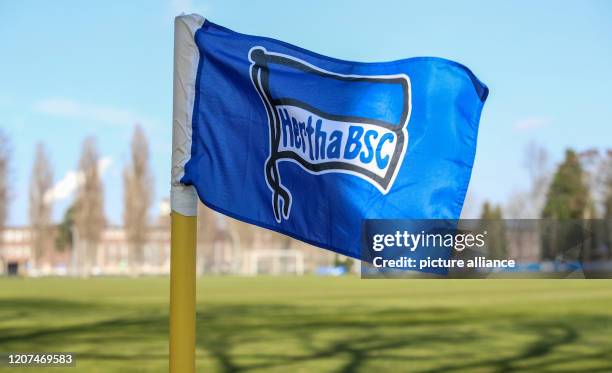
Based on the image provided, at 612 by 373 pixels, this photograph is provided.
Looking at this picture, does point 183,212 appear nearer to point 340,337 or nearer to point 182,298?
point 182,298

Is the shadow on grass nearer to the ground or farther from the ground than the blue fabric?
nearer to the ground

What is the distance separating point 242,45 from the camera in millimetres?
4559

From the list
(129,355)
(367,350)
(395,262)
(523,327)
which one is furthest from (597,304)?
(395,262)

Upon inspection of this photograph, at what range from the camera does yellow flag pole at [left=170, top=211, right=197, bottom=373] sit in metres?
4.08

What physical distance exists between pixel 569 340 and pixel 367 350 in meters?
3.35

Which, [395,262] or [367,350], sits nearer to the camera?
[395,262]

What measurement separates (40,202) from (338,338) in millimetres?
80748

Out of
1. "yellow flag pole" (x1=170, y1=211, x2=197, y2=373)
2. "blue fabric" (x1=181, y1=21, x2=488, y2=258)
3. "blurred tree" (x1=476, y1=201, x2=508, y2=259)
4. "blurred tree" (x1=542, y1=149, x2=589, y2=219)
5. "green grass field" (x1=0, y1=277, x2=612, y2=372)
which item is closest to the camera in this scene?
"yellow flag pole" (x1=170, y1=211, x2=197, y2=373)

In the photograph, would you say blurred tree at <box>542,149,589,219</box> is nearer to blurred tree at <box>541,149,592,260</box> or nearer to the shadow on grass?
blurred tree at <box>541,149,592,260</box>

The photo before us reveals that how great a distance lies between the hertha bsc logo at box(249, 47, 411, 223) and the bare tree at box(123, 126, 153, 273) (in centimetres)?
8106

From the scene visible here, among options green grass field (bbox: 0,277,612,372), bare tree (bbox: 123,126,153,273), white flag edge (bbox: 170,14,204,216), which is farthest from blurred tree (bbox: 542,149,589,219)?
white flag edge (bbox: 170,14,204,216)

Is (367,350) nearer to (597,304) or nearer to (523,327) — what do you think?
(523,327)

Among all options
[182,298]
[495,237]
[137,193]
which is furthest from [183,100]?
[137,193]

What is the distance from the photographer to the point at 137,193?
8456 cm
